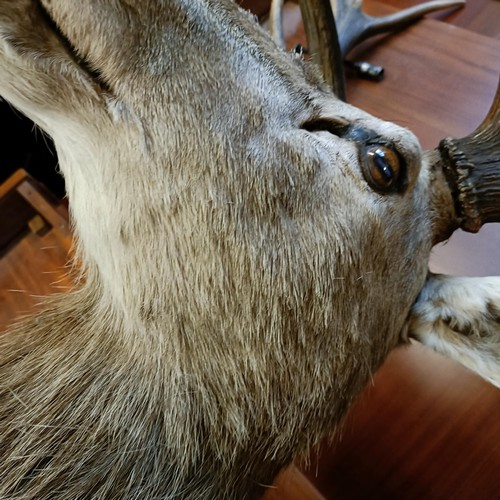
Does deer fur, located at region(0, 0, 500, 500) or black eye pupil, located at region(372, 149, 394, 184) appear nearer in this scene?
deer fur, located at region(0, 0, 500, 500)

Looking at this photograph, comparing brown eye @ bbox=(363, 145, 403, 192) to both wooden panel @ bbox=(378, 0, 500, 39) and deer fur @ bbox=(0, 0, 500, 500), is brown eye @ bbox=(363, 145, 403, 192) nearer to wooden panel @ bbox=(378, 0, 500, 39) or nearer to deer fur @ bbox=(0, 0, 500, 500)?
deer fur @ bbox=(0, 0, 500, 500)

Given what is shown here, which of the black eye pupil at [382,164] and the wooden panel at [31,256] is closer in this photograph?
the black eye pupil at [382,164]

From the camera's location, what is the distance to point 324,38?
1439mm

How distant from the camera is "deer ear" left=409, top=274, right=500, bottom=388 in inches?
38.1

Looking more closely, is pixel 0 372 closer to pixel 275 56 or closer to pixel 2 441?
pixel 2 441

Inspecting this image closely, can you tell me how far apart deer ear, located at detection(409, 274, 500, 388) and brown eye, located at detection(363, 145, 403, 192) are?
233mm

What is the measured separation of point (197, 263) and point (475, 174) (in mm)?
536

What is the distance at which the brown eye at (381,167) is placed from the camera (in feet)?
2.93

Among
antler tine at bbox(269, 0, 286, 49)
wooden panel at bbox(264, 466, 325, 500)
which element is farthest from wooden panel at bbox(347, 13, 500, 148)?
wooden panel at bbox(264, 466, 325, 500)

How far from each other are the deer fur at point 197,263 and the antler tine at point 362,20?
99 centimetres

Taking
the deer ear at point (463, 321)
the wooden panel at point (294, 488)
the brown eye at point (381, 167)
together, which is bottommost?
the wooden panel at point (294, 488)

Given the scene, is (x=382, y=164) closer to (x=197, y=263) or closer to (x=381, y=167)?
(x=381, y=167)

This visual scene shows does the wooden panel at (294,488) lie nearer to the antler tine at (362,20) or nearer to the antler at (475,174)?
the antler at (475,174)

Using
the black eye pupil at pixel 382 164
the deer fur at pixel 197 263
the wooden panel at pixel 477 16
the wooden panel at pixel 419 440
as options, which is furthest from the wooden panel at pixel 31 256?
the wooden panel at pixel 477 16
